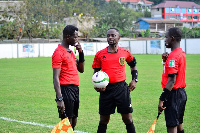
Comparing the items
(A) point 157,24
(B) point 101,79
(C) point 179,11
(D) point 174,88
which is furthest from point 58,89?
(C) point 179,11

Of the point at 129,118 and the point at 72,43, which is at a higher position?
the point at 72,43

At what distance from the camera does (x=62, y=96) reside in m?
7.56

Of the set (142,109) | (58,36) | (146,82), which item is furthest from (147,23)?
(142,109)

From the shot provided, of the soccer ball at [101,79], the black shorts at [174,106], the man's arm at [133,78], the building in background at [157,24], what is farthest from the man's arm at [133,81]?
the building in background at [157,24]

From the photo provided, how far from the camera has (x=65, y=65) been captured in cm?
750

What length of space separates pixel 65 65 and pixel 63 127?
111 cm

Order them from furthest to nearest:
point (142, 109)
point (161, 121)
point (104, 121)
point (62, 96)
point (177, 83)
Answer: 1. point (142, 109)
2. point (161, 121)
3. point (104, 121)
4. point (62, 96)
5. point (177, 83)

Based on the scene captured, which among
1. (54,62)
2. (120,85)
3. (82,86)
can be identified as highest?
(54,62)

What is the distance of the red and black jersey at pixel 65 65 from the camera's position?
24.2 feet

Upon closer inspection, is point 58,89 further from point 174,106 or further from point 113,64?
point 174,106

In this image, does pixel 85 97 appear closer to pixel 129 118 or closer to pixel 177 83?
pixel 129 118

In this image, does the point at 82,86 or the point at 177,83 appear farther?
the point at 82,86

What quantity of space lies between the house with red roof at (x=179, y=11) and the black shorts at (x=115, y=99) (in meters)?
132

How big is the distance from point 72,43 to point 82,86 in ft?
36.1
